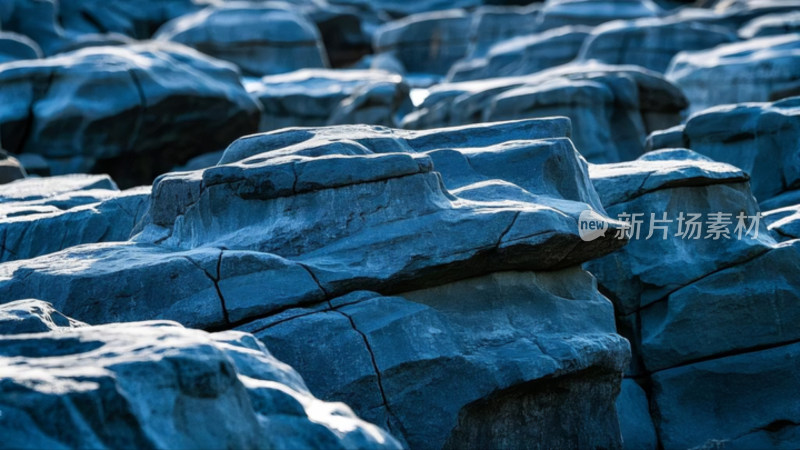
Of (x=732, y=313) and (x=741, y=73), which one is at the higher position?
(x=732, y=313)

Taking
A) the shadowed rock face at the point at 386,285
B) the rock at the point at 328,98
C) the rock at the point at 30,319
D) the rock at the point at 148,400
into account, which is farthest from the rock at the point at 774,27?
the rock at the point at 148,400

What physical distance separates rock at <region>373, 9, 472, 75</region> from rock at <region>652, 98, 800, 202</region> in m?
15.3

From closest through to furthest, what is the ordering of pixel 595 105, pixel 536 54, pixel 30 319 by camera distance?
pixel 30 319, pixel 595 105, pixel 536 54

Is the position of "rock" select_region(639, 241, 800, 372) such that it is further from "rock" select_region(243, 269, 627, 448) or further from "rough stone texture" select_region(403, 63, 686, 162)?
"rough stone texture" select_region(403, 63, 686, 162)

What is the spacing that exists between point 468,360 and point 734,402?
1.97 meters

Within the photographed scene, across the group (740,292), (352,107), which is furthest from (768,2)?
(740,292)

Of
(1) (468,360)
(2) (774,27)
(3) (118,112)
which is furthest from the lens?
(2) (774,27)

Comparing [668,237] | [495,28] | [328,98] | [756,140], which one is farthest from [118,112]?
[495,28]

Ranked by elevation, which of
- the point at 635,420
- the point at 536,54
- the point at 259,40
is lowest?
the point at 259,40

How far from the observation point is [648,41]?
17.2 metres

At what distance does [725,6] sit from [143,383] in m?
22.6

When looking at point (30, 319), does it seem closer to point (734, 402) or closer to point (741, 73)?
point (734, 402)

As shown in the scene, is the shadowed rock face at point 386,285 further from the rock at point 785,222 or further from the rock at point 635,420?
the rock at point 785,222

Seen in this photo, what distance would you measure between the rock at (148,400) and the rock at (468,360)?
1.00m
